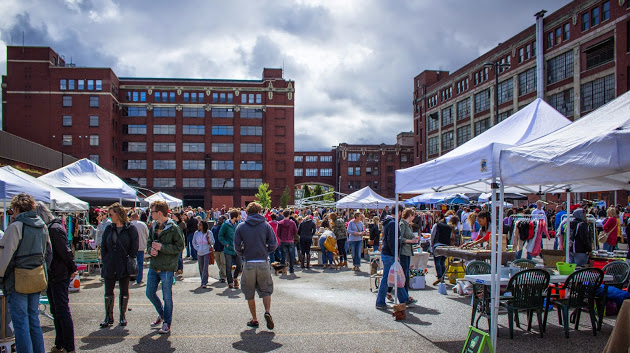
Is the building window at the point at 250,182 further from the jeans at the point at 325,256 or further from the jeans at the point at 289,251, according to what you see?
the jeans at the point at 289,251

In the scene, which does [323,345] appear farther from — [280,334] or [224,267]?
[224,267]

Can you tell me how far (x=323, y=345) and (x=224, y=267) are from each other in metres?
6.90

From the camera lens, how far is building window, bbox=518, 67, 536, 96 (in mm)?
48022

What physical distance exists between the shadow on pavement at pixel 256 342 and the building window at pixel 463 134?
57481mm

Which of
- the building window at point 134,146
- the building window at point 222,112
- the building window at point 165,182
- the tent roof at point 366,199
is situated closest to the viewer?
the tent roof at point 366,199

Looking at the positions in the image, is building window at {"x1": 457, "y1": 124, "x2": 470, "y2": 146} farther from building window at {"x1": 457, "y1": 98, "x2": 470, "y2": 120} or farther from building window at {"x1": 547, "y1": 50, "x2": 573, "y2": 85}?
building window at {"x1": 547, "y1": 50, "x2": 573, "y2": 85}

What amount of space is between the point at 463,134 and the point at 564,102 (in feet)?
65.6

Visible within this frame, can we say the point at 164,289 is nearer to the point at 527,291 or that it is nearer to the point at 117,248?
the point at 117,248

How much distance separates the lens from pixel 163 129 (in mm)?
77562

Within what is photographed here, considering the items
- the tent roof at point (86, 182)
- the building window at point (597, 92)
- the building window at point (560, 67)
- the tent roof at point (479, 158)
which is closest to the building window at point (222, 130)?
the building window at point (560, 67)

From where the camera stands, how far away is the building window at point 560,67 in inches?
1676

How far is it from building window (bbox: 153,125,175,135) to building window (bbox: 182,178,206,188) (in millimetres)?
7921

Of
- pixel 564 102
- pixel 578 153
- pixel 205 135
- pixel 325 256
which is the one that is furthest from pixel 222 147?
pixel 578 153

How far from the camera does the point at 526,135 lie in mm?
8289
